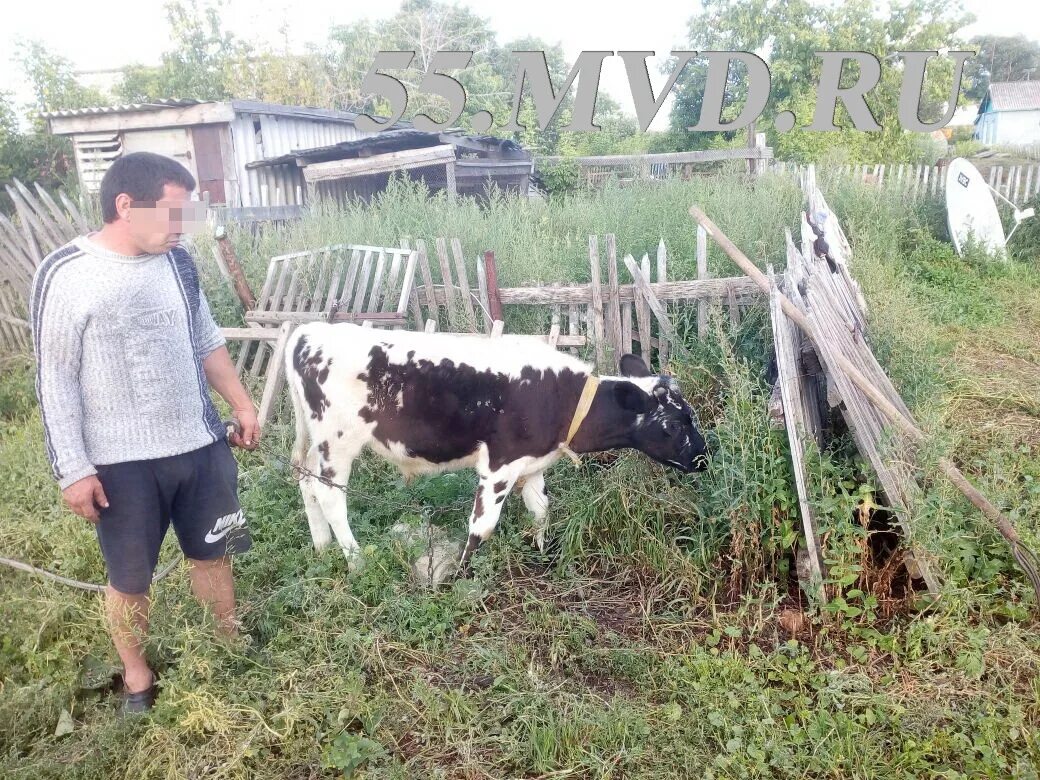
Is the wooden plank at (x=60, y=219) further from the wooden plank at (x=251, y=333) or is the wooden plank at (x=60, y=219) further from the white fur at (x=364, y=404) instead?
the white fur at (x=364, y=404)

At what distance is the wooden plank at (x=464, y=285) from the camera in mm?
6219

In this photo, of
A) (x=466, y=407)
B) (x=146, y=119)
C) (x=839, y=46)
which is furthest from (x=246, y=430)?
(x=839, y=46)

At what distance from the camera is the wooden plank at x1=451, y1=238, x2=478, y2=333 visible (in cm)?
622

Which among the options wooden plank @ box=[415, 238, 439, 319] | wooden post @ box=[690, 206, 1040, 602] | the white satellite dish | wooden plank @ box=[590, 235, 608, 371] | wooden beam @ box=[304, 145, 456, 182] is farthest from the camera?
wooden beam @ box=[304, 145, 456, 182]

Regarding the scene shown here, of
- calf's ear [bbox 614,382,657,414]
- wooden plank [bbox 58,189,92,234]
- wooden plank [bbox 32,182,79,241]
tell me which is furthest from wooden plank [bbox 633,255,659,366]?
wooden plank [bbox 32,182,79,241]

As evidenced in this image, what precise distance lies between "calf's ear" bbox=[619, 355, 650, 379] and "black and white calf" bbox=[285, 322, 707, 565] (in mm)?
192

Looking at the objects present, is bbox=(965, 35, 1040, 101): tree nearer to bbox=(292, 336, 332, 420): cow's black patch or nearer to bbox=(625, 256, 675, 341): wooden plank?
bbox=(625, 256, 675, 341): wooden plank

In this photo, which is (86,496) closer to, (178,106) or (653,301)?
(653,301)

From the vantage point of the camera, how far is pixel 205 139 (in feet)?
45.6

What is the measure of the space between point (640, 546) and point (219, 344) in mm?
2526

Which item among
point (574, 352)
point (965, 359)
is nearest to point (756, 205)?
point (965, 359)

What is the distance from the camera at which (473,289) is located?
649 centimetres

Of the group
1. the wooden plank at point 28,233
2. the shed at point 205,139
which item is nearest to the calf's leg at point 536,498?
the wooden plank at point 28,233

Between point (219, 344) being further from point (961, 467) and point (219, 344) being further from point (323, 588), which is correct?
point (961, 467)
